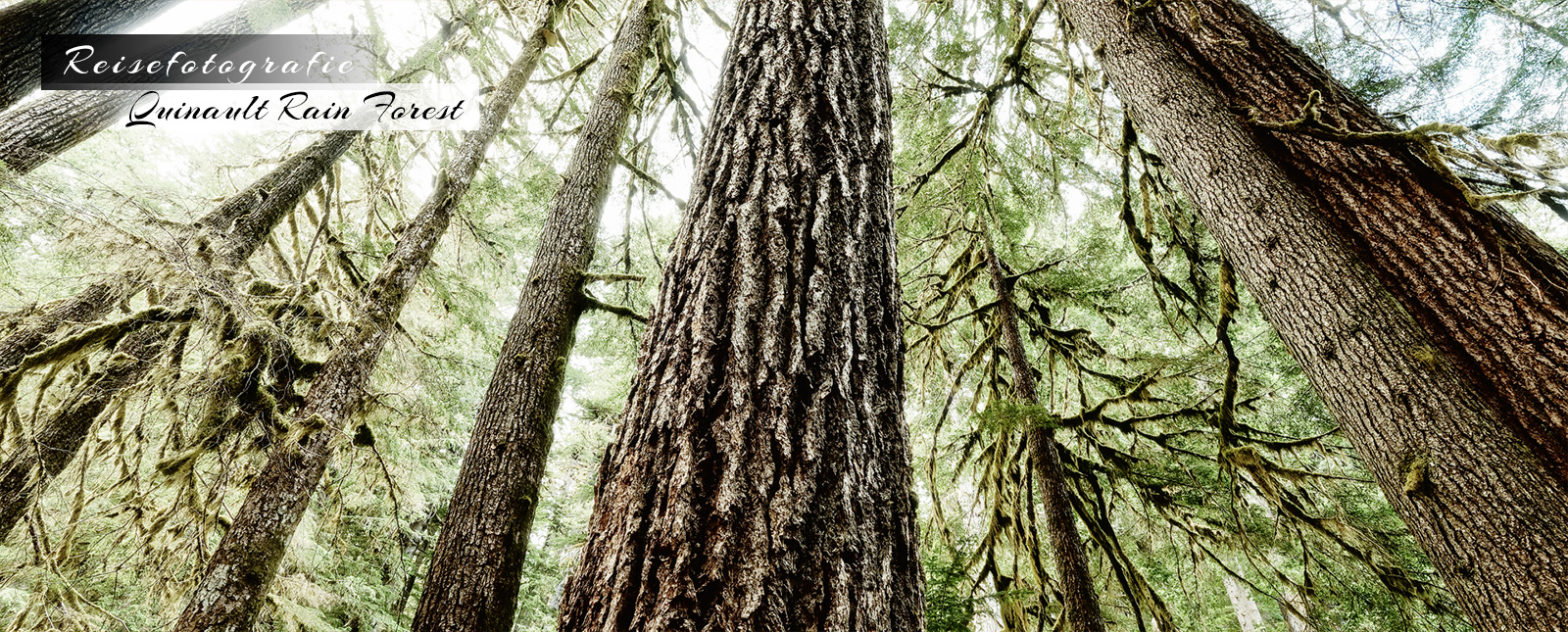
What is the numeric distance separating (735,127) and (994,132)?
4441mm

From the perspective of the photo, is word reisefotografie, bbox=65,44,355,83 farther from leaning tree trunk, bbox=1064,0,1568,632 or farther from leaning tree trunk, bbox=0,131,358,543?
leaning tree trunk, bbox=1064,0,1568,632

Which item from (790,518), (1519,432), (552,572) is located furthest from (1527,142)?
(552,572)

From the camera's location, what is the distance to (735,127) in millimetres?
1547

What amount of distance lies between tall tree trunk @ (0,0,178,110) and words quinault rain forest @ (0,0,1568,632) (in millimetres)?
30

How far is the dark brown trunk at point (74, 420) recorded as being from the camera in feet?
10.7

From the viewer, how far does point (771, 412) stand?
1.03 m

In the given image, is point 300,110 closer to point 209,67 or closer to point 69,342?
point 209,67

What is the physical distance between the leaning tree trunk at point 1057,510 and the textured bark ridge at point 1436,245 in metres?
1.90

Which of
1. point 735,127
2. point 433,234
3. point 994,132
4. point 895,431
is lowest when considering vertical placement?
Answer: point 895,431

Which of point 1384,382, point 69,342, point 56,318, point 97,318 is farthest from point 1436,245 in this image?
point 97,318

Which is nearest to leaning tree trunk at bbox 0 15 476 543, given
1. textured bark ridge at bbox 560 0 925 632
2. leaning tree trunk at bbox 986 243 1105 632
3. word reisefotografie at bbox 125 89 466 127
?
word reisefotografie at bbox 125 89 466 127

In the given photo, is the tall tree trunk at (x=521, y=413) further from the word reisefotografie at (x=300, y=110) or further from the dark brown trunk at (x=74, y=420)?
the word reisefotografie at (x=300, y=110)

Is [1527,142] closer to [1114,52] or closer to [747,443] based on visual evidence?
[1114,52]

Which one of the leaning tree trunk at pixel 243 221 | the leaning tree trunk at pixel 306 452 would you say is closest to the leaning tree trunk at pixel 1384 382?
the leaning tree trunk at pixel 306 452
